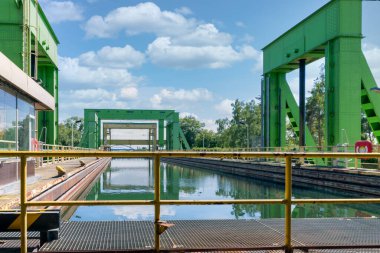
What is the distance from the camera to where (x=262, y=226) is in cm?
511

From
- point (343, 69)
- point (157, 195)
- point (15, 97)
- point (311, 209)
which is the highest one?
point (343, 69)

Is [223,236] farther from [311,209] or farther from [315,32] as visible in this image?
[315,32]

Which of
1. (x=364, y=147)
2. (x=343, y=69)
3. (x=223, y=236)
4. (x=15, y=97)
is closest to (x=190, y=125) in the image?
(x=343, y=69)

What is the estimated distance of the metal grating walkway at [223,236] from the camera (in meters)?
4.02

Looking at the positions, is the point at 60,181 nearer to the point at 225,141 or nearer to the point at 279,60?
the point at 279,60

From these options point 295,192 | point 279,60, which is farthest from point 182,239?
point 279,60

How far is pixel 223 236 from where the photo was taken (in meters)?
4.58

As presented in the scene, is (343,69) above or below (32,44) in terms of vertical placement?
below

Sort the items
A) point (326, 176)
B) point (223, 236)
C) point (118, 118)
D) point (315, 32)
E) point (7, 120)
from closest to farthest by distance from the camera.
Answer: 1. point (223, 236)
2. point (7, 120)
3. point (326, 176)
4. point (315, 32)
5. point (118, 118)

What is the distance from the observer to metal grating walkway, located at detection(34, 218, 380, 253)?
4.02m

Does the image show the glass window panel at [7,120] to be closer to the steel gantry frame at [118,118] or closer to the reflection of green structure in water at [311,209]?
the reflection of green structure in water at [311,209]

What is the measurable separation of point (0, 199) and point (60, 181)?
159 inches

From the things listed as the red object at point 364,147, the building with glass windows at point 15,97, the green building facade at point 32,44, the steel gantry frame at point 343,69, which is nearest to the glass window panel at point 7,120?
the building with glass windows at point 15,97

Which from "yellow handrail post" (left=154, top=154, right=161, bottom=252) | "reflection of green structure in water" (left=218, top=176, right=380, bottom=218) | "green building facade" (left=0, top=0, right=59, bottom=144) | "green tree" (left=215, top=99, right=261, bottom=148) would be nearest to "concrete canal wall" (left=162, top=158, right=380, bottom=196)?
"reflection of green structure in water" (left=218, top=176, right=380, bottom=218)
